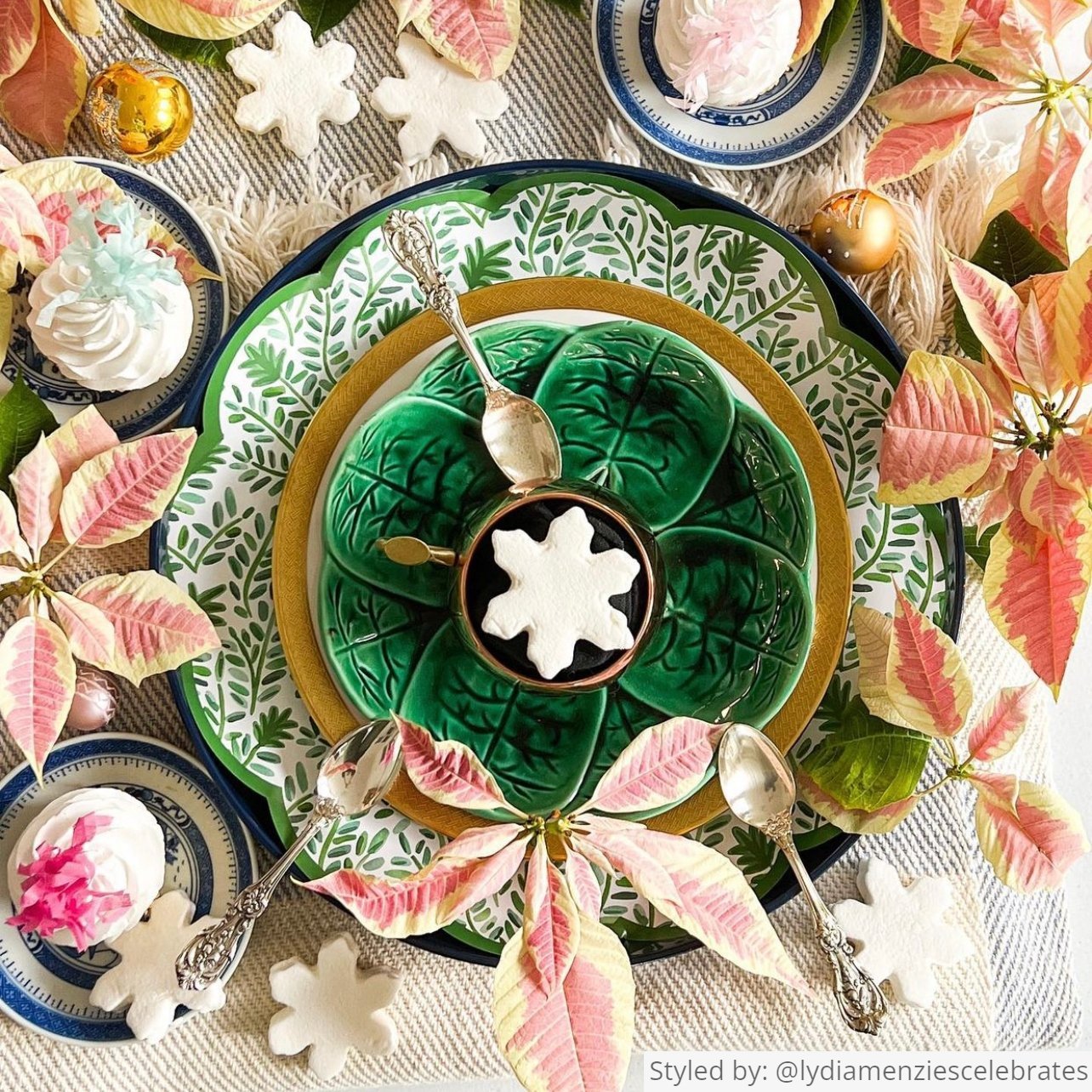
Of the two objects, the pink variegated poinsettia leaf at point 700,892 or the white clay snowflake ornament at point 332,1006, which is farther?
the white clay snowflake ornament at point 332,1006

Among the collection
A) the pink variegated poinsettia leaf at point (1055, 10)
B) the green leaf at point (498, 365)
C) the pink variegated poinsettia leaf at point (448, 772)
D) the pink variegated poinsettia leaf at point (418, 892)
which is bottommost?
the pink variegated poinsettia leaf at point (418, 892)

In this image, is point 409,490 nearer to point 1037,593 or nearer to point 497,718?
point 497,718

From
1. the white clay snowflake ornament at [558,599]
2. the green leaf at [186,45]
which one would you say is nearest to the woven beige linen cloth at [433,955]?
the green leaf at [186,45]

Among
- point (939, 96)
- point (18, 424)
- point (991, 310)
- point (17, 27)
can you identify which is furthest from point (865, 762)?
point (17, 27)

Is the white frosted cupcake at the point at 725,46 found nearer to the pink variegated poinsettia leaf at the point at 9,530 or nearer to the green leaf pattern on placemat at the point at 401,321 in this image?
the green leaf pattern on placemat at the point at 401,321

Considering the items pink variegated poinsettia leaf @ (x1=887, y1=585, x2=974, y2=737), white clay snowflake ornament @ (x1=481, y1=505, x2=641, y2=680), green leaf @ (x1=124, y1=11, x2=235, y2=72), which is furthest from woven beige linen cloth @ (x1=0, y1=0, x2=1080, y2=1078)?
white clay snowflake ornament @ (x1=481, y1=505, x2=641, y2=680)

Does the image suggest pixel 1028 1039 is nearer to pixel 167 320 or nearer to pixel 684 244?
pixel 684 244
